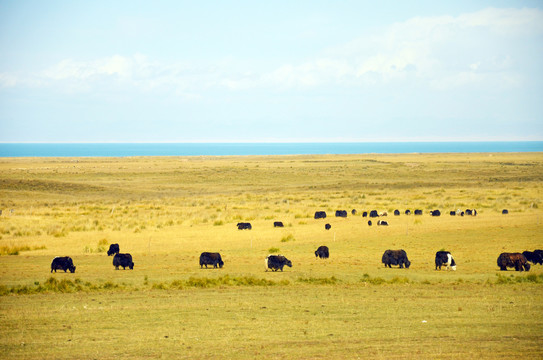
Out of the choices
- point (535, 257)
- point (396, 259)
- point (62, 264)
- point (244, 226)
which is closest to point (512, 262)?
point (535, 257)

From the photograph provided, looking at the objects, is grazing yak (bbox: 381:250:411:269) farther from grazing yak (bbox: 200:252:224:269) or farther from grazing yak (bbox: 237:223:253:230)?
grazing yak (bbox: 237:223:253:230)

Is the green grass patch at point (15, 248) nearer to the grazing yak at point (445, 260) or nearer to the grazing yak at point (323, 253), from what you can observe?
the grazing yak at point (323, 253)

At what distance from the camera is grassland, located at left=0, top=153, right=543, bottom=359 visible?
1338 cm

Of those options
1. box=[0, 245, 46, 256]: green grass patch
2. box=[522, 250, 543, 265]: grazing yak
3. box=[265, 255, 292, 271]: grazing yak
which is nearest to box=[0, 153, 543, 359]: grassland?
box=[0, 245, 46, 256]: green grass patch

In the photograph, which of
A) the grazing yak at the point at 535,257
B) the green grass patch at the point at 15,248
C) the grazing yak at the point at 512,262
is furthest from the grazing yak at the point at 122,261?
the grazing yak at the point at 535,257

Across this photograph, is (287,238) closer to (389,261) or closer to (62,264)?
(389,261)

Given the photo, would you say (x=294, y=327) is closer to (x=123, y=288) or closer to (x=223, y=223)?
(x=123, y=288)

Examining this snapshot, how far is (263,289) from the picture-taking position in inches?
810

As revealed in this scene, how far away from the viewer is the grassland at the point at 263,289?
13.4 m

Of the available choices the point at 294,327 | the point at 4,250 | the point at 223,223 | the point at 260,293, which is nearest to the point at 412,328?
the point at 294,327

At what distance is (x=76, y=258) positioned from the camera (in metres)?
28.0

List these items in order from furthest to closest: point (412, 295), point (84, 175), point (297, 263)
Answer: point (84, 175)
point (297, 263)
point (412, 295)

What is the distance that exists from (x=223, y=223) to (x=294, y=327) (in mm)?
28143

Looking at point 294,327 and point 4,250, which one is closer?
point 294,327
